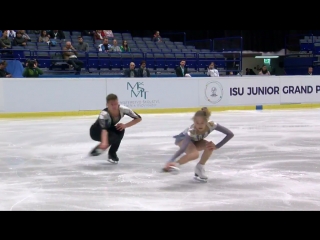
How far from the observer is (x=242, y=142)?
28.8 ft

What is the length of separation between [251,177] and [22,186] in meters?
2.65

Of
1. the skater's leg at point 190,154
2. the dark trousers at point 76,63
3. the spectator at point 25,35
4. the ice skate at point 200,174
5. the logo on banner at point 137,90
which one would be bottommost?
the ice skate at point 200,174

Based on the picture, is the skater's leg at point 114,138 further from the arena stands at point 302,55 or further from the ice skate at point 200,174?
the arena stands at point 302,55

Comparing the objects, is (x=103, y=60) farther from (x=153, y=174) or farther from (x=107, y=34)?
(x=153, y=174)

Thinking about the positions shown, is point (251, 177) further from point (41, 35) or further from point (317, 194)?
point (41, 35)

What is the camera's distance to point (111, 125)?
690 centimetres

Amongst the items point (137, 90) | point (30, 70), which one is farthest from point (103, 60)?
point (30, 70)

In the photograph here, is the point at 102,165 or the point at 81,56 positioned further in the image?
the point at 81,56

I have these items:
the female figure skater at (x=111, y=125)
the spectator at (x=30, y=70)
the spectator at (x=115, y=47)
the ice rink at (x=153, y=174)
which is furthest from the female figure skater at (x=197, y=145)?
the spectator at (x=115, y=47)

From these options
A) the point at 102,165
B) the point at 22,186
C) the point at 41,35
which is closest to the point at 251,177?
the point at 102,165

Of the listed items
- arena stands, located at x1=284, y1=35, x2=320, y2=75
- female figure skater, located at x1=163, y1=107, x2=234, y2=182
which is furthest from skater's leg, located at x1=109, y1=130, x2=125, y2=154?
arena stands, located at x1=284, y1=35, x2=320, y2=75

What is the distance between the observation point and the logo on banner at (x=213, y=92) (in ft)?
54.3

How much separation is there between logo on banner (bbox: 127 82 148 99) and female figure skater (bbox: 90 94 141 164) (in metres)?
8.44

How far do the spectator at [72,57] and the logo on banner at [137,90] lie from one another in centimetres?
217
